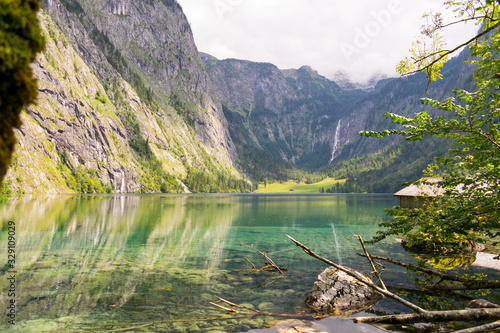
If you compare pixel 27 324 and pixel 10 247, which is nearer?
pixel 27 324

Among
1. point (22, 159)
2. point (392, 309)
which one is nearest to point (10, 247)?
point (392, 309)

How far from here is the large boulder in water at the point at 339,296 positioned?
1365 centimetres

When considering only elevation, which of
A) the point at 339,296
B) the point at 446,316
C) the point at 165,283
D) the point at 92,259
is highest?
the point at 446,316

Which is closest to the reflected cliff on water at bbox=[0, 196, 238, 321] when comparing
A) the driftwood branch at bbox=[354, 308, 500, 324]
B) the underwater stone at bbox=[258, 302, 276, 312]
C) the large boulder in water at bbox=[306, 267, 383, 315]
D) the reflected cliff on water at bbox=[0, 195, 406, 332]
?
→ the reflected cliff on water at bbox=[0, 195, 406, 332]

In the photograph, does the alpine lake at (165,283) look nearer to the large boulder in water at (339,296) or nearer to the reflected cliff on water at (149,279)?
the reflected cliff on water at (149,279)

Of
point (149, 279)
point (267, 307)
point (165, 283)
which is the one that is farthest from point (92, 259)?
point (267, 307)

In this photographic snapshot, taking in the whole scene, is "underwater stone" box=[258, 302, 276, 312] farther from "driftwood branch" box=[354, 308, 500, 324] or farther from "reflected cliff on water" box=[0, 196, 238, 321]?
"driftwood branch" box=[354, 308, 500, 324]

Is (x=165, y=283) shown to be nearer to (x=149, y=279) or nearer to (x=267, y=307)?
(x=149, y=279)

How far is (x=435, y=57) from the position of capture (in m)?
8.76

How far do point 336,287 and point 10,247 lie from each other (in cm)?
2942

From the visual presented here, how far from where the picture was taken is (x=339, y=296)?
14234mm

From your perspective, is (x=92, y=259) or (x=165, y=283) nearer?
(x=165, y=283)

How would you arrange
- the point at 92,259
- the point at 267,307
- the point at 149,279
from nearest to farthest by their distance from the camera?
the point at 267,307 < the point at 149,279 < the point at 92,259

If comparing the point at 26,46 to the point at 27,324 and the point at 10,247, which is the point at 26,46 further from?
the point at 10,247
